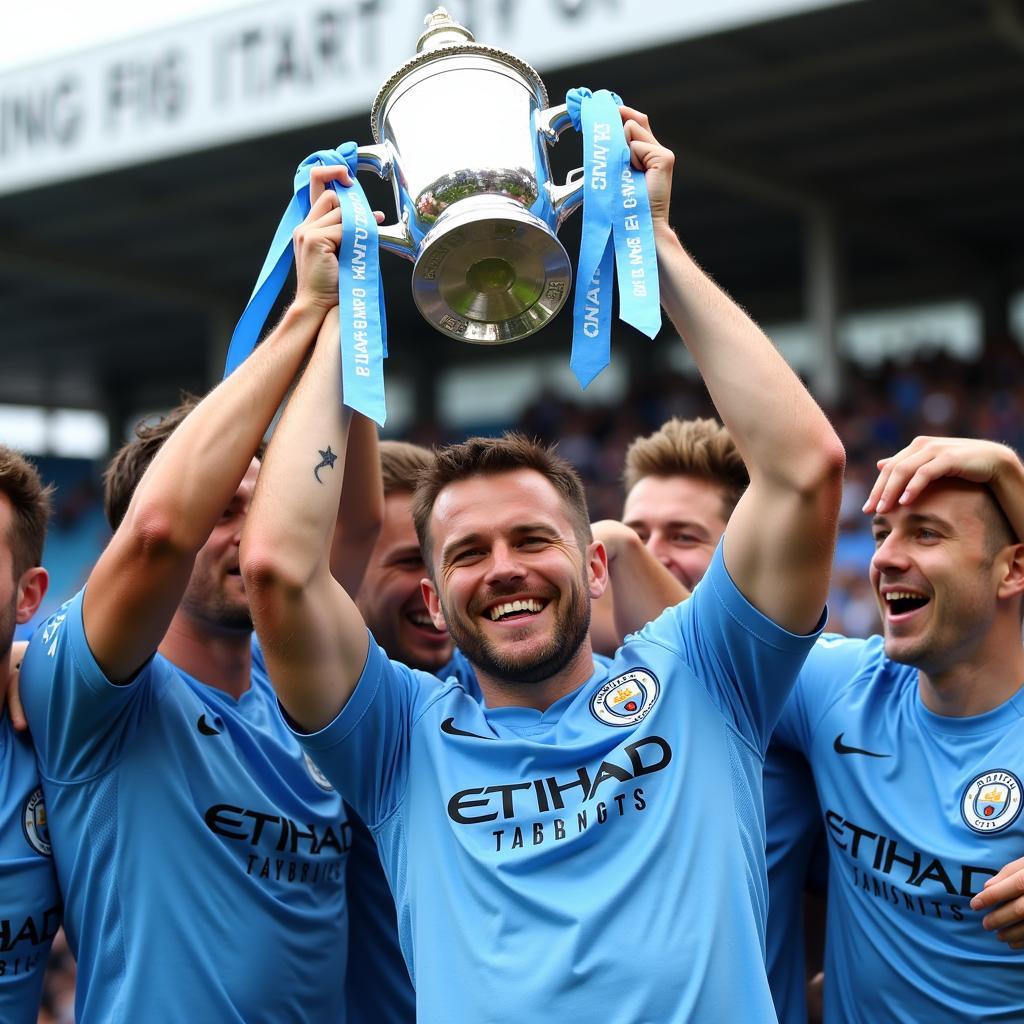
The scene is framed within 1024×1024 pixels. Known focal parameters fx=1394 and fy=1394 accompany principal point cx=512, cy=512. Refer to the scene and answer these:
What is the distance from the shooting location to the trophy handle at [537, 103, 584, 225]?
271cm

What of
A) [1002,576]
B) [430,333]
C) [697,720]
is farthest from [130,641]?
[430,333]

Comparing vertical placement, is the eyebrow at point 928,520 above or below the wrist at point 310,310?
below

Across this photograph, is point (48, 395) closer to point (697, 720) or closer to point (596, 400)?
point (596, 400)

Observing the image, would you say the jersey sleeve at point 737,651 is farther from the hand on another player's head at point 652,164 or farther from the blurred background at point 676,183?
the blurred background at point 676,183

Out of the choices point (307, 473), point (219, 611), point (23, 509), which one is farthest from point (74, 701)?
point (307, 473)

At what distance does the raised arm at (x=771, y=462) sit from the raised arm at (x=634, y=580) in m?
0.74

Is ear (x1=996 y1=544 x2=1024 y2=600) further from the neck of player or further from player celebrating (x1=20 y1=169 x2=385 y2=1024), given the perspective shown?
player celebrating (x1=20 y1=169 x2=385 y2=1024)

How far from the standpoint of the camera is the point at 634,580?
338 centimetres

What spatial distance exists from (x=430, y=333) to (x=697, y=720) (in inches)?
721

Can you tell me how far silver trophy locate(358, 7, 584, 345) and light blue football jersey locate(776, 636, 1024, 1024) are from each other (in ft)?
3.86

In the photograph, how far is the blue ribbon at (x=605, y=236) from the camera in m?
2.54

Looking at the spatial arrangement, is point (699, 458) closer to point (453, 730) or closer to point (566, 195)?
point (566, 195)

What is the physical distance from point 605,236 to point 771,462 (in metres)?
0.51

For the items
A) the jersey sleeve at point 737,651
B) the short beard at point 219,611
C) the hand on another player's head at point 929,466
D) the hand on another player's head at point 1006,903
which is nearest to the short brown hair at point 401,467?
the short beard at point 219,611
